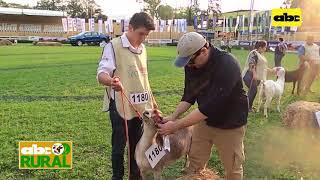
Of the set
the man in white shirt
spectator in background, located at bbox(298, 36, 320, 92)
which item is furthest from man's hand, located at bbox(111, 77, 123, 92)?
spectator in background, located at bbox(298, 36, 320, 92)

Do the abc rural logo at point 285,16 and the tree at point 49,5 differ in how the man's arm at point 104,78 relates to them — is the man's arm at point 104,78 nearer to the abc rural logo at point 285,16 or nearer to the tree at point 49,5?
the abc rural logo at point 285,16

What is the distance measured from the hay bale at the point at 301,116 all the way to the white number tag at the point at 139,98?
5030mm

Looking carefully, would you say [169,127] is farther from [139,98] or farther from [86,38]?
[86,38]

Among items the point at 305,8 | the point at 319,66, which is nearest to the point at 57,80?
the point at 319,66

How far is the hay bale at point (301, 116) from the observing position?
8344 mm

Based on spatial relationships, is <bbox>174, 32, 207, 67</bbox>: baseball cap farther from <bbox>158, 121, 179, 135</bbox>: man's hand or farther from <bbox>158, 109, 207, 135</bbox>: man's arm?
<bbox>158, 121, 179, 135</bbox>: man's hand

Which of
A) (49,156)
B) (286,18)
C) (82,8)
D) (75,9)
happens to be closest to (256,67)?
(49,156)

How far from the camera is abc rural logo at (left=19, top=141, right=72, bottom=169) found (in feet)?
18.3

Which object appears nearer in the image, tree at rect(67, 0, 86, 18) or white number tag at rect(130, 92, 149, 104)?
white number tag at rect(130, 92, 149, 104)

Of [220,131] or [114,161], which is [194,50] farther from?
[114,161]

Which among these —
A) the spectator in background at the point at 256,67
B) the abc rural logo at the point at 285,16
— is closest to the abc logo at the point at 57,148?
the spectator in background at the point at 256,67

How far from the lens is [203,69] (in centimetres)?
362

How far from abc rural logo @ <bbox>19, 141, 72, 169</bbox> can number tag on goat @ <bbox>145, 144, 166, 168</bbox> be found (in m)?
1.79

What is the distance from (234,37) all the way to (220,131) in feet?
154
